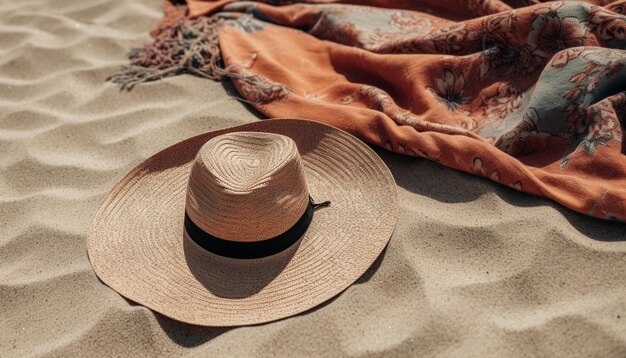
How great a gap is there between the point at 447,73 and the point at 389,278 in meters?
1.03

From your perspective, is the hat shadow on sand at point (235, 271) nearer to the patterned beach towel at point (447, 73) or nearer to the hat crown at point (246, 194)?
the hat crown at point (246, 194)

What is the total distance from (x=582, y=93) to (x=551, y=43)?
1.03 feet

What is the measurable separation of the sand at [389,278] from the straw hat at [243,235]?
7 centimetres

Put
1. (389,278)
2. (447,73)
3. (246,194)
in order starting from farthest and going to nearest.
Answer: (447,73) < (389,278) < (246,194)

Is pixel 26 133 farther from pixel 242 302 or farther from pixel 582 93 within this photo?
pixel 582 93

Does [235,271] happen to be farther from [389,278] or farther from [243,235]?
[389,278]

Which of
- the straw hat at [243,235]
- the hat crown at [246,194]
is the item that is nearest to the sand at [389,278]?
the straw hat at [243,235]

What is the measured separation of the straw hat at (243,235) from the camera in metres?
1.55

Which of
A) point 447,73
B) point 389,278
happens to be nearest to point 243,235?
point 389,278

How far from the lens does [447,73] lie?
2340 mm

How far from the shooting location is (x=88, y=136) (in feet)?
7.88

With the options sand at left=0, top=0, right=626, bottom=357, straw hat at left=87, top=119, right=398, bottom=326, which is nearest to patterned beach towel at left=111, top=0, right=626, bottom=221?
sand at left=0, top=0, right=626, bottom=357

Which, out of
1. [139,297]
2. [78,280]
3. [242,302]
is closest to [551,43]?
[242,302]

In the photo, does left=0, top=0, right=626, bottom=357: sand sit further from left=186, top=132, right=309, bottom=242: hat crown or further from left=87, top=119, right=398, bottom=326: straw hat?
left=186, top=132, right=309, bottom=242: hat crown
